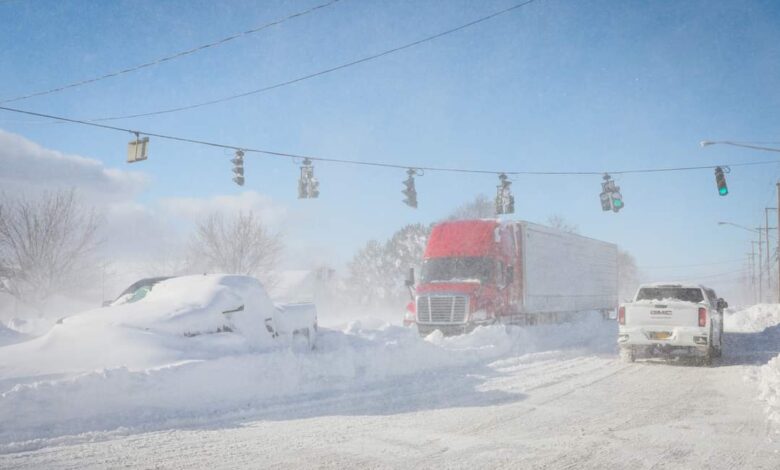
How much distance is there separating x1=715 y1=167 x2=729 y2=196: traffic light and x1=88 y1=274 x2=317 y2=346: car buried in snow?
663 inches

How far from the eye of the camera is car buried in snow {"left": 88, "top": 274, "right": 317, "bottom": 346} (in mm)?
8570

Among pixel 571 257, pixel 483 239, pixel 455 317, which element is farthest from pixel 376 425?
pixel 571 257

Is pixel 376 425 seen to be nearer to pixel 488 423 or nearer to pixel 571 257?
pixel 488 423

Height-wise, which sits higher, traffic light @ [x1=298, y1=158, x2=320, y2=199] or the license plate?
traffic light @ [x1=298, y1=158, x2=320, y2=199]

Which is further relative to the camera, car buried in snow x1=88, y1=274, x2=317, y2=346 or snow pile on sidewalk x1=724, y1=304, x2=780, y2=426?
car buried in snow x1=88, y1=274, x2=317, y2=346

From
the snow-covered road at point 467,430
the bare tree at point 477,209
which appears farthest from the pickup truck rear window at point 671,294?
the bare tree at point 477,209

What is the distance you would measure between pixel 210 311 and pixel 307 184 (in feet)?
Answer: 32.4

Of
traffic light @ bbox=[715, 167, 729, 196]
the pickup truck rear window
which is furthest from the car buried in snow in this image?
traffic light @ bbox=[715, 167, 729, 196]

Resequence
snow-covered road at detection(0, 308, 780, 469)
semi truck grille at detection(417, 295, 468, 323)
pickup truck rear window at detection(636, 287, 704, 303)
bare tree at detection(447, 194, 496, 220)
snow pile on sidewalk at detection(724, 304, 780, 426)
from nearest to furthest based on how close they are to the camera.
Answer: snow-covered road at detection(0, 308, 780, 469) < snow pile on sidewalk at detection(724, 304, 780, 426) < pickup truck rear window at detection(636, 287, 704, 303) < semi truck grille at detection(417, 295, 468, 323) < bare tree at detection(447, 194, 496, 220)

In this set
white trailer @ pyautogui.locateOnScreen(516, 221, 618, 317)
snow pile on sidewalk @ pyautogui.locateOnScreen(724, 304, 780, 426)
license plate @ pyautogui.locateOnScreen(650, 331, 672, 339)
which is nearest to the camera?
snow pile on sidewalk @ pyautogui.locateOnScreen(724, 304, 780, 426)

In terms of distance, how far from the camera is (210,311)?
9.00m

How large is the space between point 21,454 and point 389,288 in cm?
6276

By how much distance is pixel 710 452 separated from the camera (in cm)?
517

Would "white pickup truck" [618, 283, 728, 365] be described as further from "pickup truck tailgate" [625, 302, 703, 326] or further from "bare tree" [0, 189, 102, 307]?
"bare tree" [0, 189, 102, 307]
